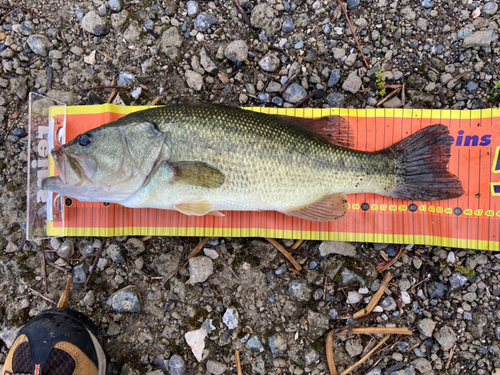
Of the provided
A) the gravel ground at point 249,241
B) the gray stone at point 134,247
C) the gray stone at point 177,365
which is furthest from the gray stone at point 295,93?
the gray stone at point 177,365

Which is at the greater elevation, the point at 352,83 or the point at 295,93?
the point at 352,83

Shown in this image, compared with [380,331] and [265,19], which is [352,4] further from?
[380,331]

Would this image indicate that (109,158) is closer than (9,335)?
Yes

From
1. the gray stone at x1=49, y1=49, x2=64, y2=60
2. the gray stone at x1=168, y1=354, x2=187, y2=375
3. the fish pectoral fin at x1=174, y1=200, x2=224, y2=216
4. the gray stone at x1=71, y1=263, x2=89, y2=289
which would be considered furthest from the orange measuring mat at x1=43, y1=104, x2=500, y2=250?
the gray stone at x1=168, y1=354, x2=187, y2=375

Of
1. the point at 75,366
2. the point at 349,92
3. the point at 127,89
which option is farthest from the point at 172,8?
the point at 75,366

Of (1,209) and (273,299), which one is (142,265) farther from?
(1,209)

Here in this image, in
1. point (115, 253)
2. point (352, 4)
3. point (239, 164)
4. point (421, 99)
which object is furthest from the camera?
point (352, 4)

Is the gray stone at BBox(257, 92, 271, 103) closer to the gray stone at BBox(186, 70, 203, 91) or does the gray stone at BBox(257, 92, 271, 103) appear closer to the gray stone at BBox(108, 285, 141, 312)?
the gray stone at BBox(186, 70, 203, 91)

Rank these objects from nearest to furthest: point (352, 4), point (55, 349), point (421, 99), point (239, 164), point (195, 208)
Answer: point (239, 164) < point (195, 208) < point (55, 349) < point (421, 99) < point (352, 4)

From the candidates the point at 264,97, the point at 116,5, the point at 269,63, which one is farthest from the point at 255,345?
the point at 116,5
